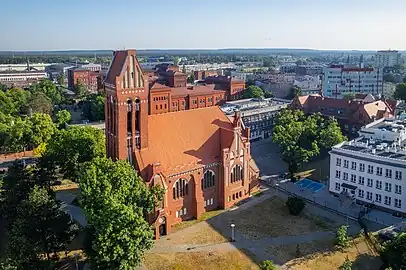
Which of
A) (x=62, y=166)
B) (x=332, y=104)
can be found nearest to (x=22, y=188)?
(x=62, y=166)

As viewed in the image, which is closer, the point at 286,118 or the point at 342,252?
the point at 342,252

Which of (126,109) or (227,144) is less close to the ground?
(126,109)

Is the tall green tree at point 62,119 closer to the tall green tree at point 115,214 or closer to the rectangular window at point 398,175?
the tall green tree at point 115,214

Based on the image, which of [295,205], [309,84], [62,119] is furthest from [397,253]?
[309,84]

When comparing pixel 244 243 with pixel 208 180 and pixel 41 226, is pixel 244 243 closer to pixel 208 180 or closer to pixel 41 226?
pixel 208 180

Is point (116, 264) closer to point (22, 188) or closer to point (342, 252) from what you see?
point (22, 188)

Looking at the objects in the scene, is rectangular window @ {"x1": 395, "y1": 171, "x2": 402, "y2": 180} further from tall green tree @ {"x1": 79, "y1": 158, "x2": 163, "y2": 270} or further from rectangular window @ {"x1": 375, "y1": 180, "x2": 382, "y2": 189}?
tall green tree @ {"x1": 79, "y1": 158, "x2": 163, "y2": 270}

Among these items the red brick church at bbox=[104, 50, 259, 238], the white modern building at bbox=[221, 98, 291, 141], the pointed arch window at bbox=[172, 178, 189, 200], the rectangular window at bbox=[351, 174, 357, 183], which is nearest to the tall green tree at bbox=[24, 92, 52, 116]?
the white modern building at bbox=[221, 98, 291, 141]
